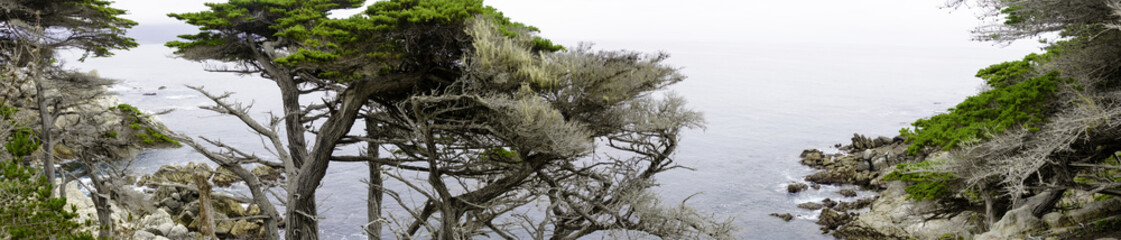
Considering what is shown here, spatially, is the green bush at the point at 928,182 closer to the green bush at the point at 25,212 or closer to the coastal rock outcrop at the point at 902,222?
the coastal rock outcrop at the point at 902,222

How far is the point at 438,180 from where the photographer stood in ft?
23.8

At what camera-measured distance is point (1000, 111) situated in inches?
409

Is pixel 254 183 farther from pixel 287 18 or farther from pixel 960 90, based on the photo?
pixel 960 90

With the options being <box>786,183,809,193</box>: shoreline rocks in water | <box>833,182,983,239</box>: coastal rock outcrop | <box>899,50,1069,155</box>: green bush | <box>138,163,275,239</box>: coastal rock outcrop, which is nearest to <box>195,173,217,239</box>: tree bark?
<box>899,50,1069,155</box>: green bush

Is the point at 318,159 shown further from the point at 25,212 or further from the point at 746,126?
the point at 746,126

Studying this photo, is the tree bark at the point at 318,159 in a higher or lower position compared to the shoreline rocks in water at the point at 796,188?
higher

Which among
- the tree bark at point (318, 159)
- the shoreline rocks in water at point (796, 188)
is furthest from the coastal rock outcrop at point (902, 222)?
the tree bark at point (318, 159)

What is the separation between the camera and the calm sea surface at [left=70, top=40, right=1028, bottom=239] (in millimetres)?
20878

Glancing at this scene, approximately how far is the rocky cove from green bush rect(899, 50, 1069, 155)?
0.89m

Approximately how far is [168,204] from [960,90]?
194 ft

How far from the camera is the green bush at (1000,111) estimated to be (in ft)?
32.3

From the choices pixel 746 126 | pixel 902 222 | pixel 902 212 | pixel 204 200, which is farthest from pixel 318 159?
pixel 746 126

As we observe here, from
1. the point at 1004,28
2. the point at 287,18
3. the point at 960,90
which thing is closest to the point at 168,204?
the point at 287,18

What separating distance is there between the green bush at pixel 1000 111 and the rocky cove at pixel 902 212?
89cm
